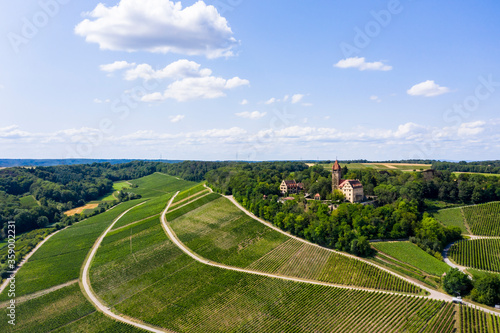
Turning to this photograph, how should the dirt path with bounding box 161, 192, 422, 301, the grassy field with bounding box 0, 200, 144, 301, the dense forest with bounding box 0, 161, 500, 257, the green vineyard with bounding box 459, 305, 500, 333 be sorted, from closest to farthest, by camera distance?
1. the green vineyard with bounding box 459, 305, 500, 333
2. the dirt path with bounding box 161, 192, 422, 301
3. the grassy field with bounding box 0, 200, 144, 301
4. the dense forest with bounding box 0, 161, 500, 257

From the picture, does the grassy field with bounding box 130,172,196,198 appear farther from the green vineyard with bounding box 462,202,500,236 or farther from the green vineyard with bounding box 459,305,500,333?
the green vineyard with bounding box 459,305,500,333

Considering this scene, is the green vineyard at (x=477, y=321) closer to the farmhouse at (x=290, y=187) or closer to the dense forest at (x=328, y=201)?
the dense forest at (x=328, y=201)

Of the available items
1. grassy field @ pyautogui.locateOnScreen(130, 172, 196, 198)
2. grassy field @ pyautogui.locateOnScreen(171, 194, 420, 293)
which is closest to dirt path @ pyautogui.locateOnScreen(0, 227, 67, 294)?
grassy field @ pyautogui.locateOnScreen(171, 194, 420, 293)

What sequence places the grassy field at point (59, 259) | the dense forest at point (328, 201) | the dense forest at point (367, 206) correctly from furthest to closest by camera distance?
the dense forest at point (328, 201) → the dense forest at point (367, 206) → the grassy field at point (59, 259)

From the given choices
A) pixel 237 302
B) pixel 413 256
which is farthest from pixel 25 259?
pixel 413 256

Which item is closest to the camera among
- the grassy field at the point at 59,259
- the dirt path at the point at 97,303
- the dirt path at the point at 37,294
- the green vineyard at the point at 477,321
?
the green vineyard at the point at 477,321

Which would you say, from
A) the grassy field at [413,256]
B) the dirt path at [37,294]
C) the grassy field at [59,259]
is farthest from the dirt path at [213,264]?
the dirt path at [37,294]
